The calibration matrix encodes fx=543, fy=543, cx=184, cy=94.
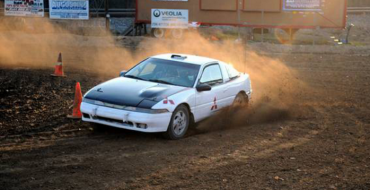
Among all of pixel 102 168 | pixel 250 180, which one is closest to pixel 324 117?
pixel 250 180

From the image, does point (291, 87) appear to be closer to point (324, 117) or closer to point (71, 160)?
point (324, 117)

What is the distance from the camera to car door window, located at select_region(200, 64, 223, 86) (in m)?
10.0

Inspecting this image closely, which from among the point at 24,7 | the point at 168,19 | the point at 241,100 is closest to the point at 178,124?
the point at 241,100

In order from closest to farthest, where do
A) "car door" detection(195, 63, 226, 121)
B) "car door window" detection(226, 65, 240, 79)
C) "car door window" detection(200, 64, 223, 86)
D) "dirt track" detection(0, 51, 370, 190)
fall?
1. "dirt track" detection(0, 51, 370, 190)
2. "car door" detection(195, 63, 226, 121)
3. "car door window" detection(200, 64, 223, 86)
4. "car door window" detection(226, 65, 240, 79)

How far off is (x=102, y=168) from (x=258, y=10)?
23.4m

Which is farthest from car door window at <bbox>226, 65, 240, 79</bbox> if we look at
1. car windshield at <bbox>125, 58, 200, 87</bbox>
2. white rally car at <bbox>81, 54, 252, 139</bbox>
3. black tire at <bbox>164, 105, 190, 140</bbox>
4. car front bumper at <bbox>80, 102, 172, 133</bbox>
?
car front bumper at <bbox>80, 102, 172, 133</bbox>

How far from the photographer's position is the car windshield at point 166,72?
970cm

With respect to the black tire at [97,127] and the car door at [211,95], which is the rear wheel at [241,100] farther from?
the black tire at [97,127]

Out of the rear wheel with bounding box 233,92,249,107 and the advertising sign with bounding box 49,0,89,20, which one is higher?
the advertising sign with bounding box 49,0,89,20

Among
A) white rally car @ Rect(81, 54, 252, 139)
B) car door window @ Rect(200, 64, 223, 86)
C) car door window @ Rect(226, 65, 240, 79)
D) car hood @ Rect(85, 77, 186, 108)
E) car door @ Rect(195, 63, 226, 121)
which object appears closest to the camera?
white rally car @ Rect(81, 54, 252, 139)

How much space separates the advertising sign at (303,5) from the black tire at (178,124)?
68.5 ft

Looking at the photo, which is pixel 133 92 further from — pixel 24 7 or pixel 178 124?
pixel 24 7

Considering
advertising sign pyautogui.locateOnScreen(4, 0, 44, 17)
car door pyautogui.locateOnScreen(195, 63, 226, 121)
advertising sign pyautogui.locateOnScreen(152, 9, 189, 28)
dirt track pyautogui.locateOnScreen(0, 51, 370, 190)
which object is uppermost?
advertising sign pyautogui.locateOnScreen(4, 0, 44, 17)

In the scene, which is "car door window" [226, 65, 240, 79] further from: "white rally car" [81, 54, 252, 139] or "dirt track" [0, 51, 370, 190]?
"dirt track" [0, 51, 370, 190]
